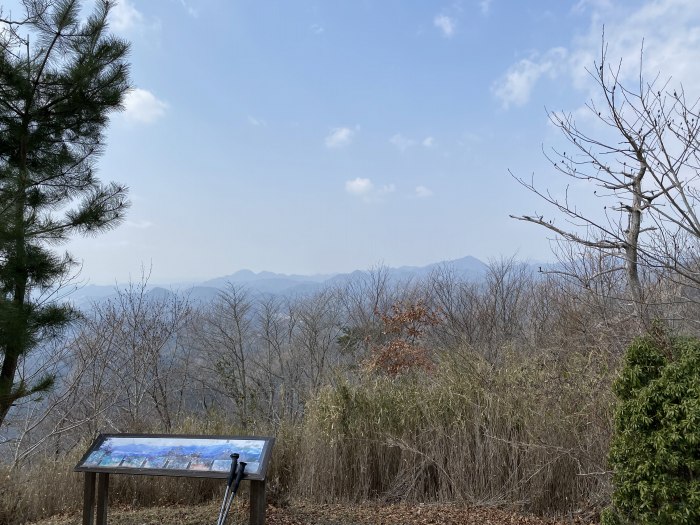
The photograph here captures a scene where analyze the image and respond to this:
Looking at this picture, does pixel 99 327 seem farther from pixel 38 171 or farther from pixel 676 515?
pixel 676 515

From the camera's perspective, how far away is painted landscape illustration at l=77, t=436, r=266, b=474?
366cm

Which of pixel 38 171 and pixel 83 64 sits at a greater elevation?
pixel 83 64

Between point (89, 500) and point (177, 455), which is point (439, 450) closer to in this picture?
point (177, 455)

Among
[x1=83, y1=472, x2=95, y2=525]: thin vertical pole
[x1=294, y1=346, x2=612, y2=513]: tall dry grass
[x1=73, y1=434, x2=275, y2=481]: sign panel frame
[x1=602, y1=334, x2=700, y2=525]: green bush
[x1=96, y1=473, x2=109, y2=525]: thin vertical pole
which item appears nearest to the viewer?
[x1=602, y1=334, x2=700, y2=525]: green bush

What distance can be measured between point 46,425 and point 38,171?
10.5 m

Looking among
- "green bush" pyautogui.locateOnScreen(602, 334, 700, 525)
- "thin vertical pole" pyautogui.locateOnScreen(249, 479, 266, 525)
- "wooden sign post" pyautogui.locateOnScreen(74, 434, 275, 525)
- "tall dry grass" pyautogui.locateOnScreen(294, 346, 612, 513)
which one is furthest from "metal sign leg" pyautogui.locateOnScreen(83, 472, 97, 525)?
"green bush" pyautogui.locateOnScreen(602, 334, 700, 525)

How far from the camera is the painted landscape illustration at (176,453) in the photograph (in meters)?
3.66

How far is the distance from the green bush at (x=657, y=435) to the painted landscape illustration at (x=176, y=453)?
2.42 meters

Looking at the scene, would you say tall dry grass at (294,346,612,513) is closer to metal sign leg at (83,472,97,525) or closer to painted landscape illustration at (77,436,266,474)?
painted landscape illustration at (77,436,266,474)

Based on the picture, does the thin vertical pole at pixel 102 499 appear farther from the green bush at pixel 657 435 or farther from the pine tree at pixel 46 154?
the green bush at pixel 657 435

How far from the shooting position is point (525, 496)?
4785 millimetres

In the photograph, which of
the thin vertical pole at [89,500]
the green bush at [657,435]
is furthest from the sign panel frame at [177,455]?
the green bush at [657,435]

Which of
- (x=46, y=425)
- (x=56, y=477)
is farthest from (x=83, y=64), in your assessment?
(x=46, y=425)

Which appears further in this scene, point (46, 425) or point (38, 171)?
point (46, 425)
